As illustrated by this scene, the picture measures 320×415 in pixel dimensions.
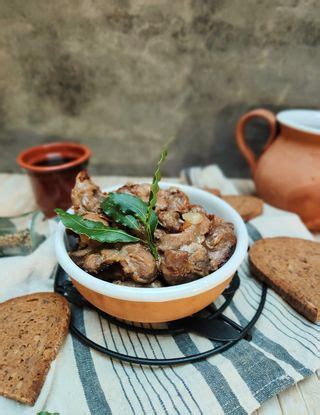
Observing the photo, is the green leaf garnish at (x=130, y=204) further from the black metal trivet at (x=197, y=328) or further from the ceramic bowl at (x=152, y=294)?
the black metal trivet at (x=197, y=328)

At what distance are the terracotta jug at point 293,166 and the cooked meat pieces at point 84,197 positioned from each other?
0.90m

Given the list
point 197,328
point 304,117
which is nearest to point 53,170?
point 197,328

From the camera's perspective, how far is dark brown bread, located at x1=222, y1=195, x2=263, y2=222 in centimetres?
147

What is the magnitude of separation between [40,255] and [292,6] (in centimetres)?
152

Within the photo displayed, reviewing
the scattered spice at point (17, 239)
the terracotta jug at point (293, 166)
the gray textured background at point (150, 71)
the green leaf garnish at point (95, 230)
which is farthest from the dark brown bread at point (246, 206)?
the scattered spice at point (17, 239)

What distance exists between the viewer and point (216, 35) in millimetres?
1584

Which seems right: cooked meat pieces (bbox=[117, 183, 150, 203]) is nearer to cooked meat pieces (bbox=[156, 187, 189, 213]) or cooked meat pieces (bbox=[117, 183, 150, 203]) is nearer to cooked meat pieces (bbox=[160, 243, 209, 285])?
cooked meat pieces (bbox=[156, 187, 189, 213])

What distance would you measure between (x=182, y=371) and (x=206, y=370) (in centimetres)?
6

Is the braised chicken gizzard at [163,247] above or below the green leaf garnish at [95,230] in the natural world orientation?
below

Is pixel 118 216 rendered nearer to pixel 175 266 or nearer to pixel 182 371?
pixel 175 266

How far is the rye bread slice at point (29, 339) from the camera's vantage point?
31.4 inches

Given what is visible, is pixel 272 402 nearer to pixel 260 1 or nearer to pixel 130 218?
pixel 130 218

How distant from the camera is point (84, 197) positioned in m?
0.97

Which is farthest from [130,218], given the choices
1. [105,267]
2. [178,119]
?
[178,119]
